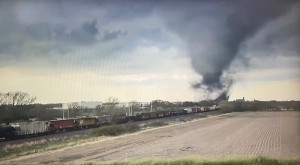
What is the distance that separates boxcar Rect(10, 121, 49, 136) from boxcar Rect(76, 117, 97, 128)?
3.08 m

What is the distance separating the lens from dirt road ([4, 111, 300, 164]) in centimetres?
1272

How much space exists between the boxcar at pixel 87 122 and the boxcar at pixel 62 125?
1.17ft

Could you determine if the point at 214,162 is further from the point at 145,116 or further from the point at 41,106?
the point at 145,116

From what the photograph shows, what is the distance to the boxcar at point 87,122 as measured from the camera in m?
23.3

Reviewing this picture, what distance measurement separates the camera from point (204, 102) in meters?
15.6

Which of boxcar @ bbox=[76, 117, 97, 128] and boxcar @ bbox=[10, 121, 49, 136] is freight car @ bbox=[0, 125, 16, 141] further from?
boxcar @ bbox=[76, 117, 97, 128]

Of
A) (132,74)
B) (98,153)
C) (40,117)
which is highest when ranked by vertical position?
(132,74)

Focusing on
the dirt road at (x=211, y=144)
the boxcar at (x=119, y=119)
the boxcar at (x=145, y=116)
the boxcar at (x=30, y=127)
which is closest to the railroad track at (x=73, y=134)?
the boxcar at (x=30, y=127)

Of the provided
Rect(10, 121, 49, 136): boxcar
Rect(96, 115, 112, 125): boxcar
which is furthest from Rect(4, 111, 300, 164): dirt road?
Rect(96, 115, 112, 125): boxcar

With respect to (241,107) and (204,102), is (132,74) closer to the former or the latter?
(204,102)

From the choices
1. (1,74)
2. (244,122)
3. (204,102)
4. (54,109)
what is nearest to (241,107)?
(244,122)

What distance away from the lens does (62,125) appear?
865 inches

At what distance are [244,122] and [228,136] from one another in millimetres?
2061

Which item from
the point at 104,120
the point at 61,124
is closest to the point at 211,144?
the point at 104,120
